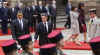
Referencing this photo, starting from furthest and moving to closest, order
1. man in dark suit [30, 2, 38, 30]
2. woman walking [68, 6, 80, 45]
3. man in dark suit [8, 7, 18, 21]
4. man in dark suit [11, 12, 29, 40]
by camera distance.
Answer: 1. man in dark suit [30, 2, 38, 30]
2. man in dark suit [8, 7, 18, 21]
3. woman walking [68, 6, 80, 45]
4. man in dark suit [11, 12, 29, 40]

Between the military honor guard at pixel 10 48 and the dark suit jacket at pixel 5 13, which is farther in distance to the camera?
the dark suit jacket at pixel 5 13

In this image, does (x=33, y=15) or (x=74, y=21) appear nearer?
(x=74, y=21)

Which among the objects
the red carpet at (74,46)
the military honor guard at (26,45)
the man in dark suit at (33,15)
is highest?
the military honor guard at (26,45)

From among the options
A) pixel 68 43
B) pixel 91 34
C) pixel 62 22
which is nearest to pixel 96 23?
pixel 91 34

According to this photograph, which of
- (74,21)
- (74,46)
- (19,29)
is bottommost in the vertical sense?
(74,46)

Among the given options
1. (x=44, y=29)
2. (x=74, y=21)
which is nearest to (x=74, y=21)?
(x=74, y=21)

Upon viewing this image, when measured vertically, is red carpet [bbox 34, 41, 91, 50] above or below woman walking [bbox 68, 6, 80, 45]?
below

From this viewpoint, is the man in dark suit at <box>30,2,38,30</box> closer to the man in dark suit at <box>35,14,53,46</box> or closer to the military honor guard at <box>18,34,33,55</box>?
the man in dark suit at <box>35,14,53,46</box>

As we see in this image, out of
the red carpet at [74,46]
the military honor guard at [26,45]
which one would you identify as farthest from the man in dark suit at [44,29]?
the military honor guard at [26,45]

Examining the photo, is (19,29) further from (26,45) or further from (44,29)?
(26,45)

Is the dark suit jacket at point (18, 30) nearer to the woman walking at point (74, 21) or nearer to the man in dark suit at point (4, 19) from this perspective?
the woman walking at point (74, 21)

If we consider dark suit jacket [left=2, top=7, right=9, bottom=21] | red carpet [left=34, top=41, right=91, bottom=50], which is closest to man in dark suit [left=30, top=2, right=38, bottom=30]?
dark suit jacket [left=2, top=7, right=9, bottom=21]

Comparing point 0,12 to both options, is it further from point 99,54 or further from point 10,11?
point 99,54

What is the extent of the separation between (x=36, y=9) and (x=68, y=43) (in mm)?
5298
